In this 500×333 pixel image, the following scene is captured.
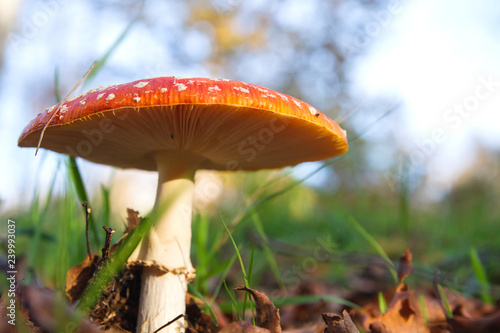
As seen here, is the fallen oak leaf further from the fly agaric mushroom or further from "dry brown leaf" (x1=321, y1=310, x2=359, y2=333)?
the fly agaric mushroom

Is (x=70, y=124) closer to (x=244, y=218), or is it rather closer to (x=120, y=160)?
(x=120, y=160)

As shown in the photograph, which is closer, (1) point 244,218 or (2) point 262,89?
(2) point 262,89

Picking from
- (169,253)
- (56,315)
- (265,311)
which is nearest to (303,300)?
(265,311)

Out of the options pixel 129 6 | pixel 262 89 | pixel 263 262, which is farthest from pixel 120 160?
pixel 129 6

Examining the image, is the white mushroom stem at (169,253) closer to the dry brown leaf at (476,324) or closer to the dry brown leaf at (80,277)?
the dry brown leaf at (80,277)

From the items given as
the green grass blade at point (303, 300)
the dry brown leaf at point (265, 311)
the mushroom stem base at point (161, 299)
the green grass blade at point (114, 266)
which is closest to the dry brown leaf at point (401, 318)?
the green grass blade at point (303, 300)

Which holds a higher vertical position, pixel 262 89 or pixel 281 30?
pixel 281 30

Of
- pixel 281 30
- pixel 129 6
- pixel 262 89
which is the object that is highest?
pixel 281 30
